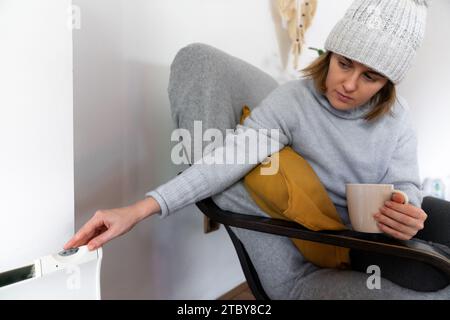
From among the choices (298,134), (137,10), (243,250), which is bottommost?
(243,250)

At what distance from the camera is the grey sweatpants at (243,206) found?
0.69m

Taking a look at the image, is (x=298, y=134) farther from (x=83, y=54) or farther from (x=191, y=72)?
(x=83, y=54)

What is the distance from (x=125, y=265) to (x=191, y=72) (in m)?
0.58

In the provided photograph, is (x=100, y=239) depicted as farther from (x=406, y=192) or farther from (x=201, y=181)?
(x=406, y=192)

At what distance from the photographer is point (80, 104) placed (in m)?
0.84

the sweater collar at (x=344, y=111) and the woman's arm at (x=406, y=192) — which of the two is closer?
the woman's arm at (x=406, y=192)

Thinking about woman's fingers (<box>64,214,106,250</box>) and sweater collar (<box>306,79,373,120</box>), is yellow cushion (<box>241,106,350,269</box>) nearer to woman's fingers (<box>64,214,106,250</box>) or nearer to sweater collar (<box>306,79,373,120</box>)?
sweater collar (<box>306,79,373,120</box>)

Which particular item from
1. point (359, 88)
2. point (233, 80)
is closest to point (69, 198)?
point (233, 80)

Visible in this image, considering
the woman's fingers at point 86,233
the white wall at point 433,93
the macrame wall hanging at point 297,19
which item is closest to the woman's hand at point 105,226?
the woman's fingers at point 86,233

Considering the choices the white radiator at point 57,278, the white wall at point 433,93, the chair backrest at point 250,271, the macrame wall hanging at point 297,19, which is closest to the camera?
the white radiator at point 57,278

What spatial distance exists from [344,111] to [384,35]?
20cm

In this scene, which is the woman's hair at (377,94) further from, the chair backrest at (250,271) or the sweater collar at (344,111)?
the chair backrest at (250,271)

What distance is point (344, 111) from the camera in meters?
0.86
